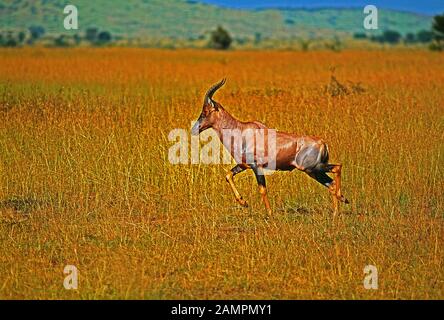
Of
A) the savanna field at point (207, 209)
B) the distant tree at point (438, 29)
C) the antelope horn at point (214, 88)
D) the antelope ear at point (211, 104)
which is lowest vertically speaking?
the savanna field at point (207, 209)

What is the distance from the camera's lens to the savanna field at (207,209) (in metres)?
6.80

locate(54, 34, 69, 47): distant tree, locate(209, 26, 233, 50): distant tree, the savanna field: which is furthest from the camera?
locate(209, 26, 233, 50): distant tree

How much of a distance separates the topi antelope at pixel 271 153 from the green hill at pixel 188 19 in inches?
3740

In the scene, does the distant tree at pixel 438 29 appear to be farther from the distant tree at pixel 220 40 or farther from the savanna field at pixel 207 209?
the savanna field at pixel 207 209

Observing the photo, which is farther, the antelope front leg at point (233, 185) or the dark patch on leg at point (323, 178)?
the dark patch on leg at point (323, 178)

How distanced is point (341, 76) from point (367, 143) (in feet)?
43.5

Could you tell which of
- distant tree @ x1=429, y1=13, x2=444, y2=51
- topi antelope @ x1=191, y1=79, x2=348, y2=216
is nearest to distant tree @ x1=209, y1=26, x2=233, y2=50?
distant tree @ x1=429, y1=13, x2=444, y2=51

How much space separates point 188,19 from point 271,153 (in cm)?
13290

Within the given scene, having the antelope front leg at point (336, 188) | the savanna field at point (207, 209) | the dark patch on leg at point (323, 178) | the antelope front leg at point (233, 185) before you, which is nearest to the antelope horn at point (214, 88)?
the antelope front leg at point (233, 185)

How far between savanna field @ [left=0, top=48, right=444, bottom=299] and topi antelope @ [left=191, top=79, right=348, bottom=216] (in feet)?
1.24

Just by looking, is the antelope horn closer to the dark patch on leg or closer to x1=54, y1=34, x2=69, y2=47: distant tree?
the dark patch on leg

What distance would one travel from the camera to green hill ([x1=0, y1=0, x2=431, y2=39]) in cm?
11852
